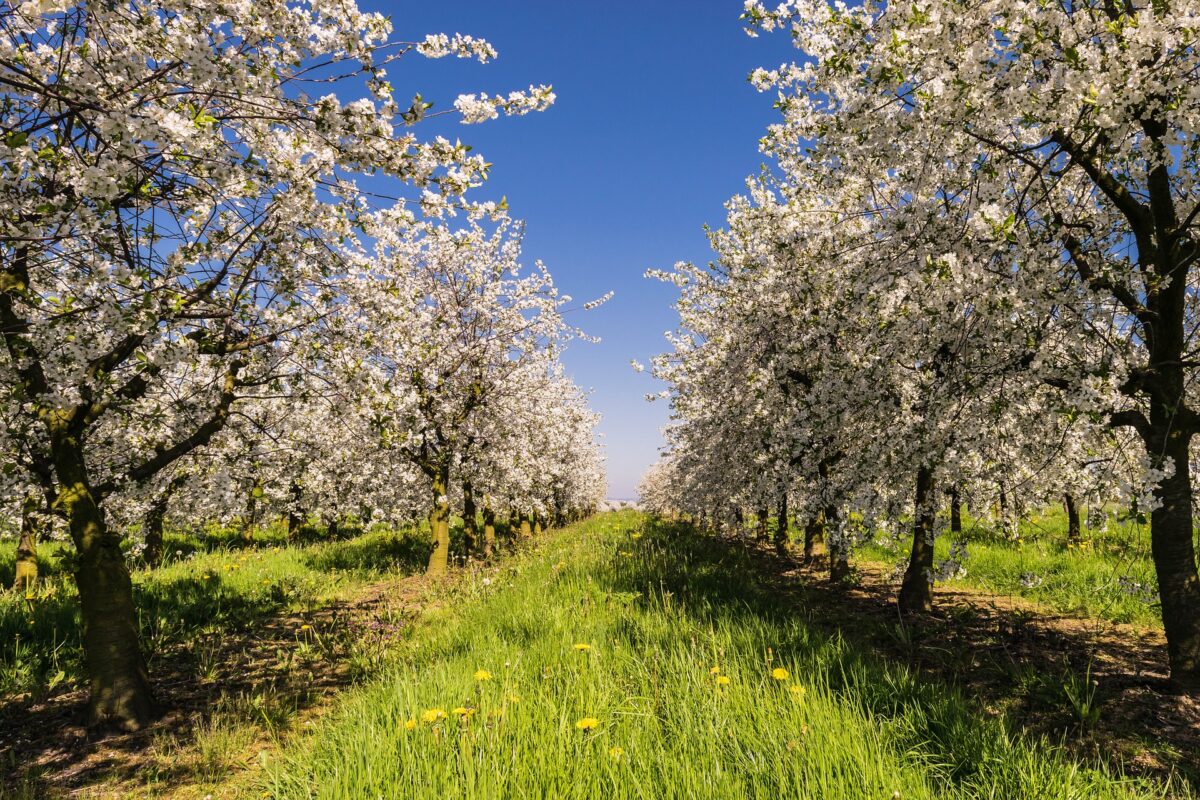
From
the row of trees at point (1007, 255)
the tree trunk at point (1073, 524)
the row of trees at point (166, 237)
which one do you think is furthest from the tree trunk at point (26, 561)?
the tree trunk at point (1073, 524)

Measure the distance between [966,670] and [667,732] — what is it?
4813 mm

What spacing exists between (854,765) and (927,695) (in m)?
1.68

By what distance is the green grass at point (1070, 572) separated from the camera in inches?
317

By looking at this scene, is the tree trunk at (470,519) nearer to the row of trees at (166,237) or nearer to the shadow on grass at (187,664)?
the shadow on grass at (187,664)

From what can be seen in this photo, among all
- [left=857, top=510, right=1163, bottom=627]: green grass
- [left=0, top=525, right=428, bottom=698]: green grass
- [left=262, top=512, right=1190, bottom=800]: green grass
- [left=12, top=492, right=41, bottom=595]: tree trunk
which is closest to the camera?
[left=262, top=512, right=1190, bottom=800]: green grass

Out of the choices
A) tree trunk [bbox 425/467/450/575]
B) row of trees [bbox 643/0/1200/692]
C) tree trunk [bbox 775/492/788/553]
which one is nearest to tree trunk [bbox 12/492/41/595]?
tree trunk [bbox 425/467/450/575]

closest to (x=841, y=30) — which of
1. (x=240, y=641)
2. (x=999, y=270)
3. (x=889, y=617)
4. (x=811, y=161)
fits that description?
(x=811, y=161)

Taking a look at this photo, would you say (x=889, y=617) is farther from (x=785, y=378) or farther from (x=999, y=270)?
(x=999, y=270)

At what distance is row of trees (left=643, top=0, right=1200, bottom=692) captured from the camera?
15.2ft

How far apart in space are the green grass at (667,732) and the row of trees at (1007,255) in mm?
2872

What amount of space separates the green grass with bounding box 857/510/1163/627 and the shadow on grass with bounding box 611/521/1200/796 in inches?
32.9

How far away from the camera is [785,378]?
10211 mm

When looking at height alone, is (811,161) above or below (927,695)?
above

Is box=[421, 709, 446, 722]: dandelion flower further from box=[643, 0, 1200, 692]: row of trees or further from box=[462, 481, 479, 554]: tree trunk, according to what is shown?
box=[462, 481, 479, 554]: tree trunk
